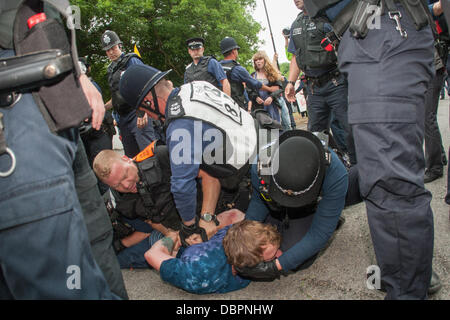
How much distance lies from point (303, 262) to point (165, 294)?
A: 33.7 inches

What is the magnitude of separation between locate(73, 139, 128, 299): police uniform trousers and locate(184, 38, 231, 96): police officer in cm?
316

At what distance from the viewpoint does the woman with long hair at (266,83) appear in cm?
515

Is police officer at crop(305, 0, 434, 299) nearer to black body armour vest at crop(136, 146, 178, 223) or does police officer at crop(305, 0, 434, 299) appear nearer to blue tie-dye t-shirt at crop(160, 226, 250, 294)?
blue tie-dye t-shirt at crop(160, 226, 250, 294)

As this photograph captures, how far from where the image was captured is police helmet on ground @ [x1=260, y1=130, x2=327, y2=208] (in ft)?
4.99

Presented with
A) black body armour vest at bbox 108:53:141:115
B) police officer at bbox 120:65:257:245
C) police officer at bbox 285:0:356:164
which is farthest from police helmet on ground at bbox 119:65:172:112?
police officer at bbox 285:0:356:164

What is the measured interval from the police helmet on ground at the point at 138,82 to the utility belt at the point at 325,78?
4.63 ft

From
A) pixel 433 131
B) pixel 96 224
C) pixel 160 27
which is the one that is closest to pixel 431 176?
pixel 433 131

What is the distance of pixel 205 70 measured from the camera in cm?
427

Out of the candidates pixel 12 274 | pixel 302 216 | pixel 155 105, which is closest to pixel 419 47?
pixel 302 216

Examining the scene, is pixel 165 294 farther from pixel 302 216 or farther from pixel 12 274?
pixel 12 274

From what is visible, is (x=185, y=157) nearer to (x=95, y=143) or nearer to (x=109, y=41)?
(x=95, y=143)
